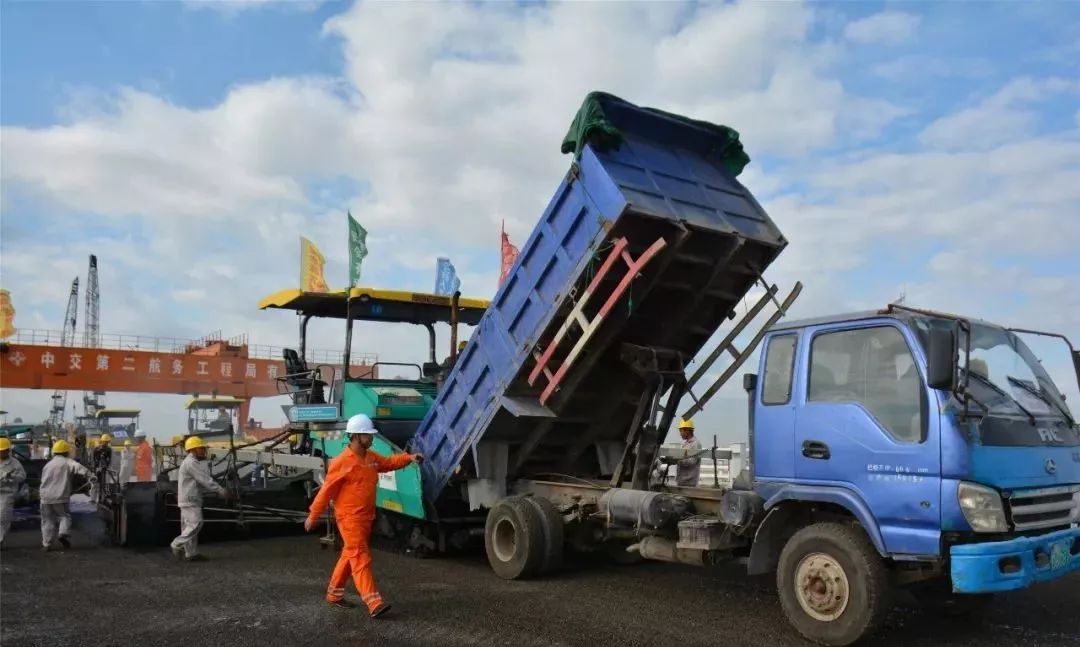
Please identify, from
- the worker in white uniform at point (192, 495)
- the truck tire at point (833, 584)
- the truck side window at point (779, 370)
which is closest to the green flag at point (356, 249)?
the worker in white uniform at point (192, 495)

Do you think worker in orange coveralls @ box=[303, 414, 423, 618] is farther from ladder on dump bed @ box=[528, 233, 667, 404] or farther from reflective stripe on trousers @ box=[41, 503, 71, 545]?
reflective stripe on trousers @ box=[41, 503, 71, 545]

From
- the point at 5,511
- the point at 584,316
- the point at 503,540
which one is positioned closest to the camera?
the point at 584,316

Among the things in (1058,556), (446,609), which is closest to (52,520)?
(446,609)

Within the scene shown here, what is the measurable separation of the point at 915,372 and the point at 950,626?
2.11 metres

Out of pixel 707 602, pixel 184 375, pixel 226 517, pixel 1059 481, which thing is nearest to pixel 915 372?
pixel 1059 481

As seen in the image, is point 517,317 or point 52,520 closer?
point 517,317

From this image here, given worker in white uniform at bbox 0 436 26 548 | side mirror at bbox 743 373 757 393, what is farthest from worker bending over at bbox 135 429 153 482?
Answer: side mirror at bbox 743 373 757 393

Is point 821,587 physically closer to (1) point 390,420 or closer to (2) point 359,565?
(2) point 359,565

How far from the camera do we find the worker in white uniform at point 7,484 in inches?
381

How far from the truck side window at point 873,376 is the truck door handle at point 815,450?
0.95 ft

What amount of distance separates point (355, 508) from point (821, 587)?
3.35 m

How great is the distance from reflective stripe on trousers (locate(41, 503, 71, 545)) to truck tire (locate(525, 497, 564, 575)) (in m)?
6.30

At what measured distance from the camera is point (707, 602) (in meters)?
6.48

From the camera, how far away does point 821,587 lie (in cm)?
504
